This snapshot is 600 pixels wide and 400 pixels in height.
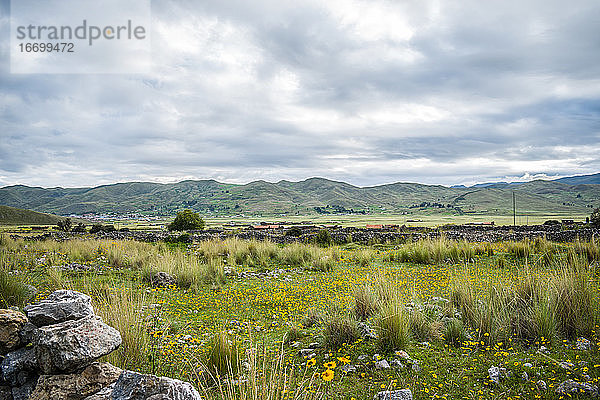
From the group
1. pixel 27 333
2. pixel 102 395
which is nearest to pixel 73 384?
pixel 102 395

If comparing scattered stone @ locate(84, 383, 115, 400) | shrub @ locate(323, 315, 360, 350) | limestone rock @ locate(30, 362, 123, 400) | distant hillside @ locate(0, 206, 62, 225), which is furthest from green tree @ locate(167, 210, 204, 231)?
scattered stone @ locate(84, 383, 115, 400)

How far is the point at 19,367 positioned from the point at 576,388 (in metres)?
5.89

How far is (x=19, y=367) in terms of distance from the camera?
3441mm

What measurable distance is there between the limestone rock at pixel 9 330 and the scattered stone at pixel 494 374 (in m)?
5.43

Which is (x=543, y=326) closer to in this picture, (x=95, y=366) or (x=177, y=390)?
(x=177, y=390)

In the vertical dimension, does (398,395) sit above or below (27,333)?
below

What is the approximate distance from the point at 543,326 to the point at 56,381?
637 cm

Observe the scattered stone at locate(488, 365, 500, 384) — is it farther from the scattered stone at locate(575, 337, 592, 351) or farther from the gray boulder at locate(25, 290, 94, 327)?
the gray boulder at locate(25, 290, 94, 327)

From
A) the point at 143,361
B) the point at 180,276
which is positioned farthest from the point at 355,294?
the point at 180,276

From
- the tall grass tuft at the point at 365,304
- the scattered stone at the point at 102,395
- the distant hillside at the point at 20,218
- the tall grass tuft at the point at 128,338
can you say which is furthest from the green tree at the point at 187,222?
the scattered stone at the point at 102,395

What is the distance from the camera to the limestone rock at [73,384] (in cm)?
305

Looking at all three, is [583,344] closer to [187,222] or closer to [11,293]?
[11,293]

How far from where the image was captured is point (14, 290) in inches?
275

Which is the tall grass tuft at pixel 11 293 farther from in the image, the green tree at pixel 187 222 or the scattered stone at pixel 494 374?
the green tree at pixel 187 222
